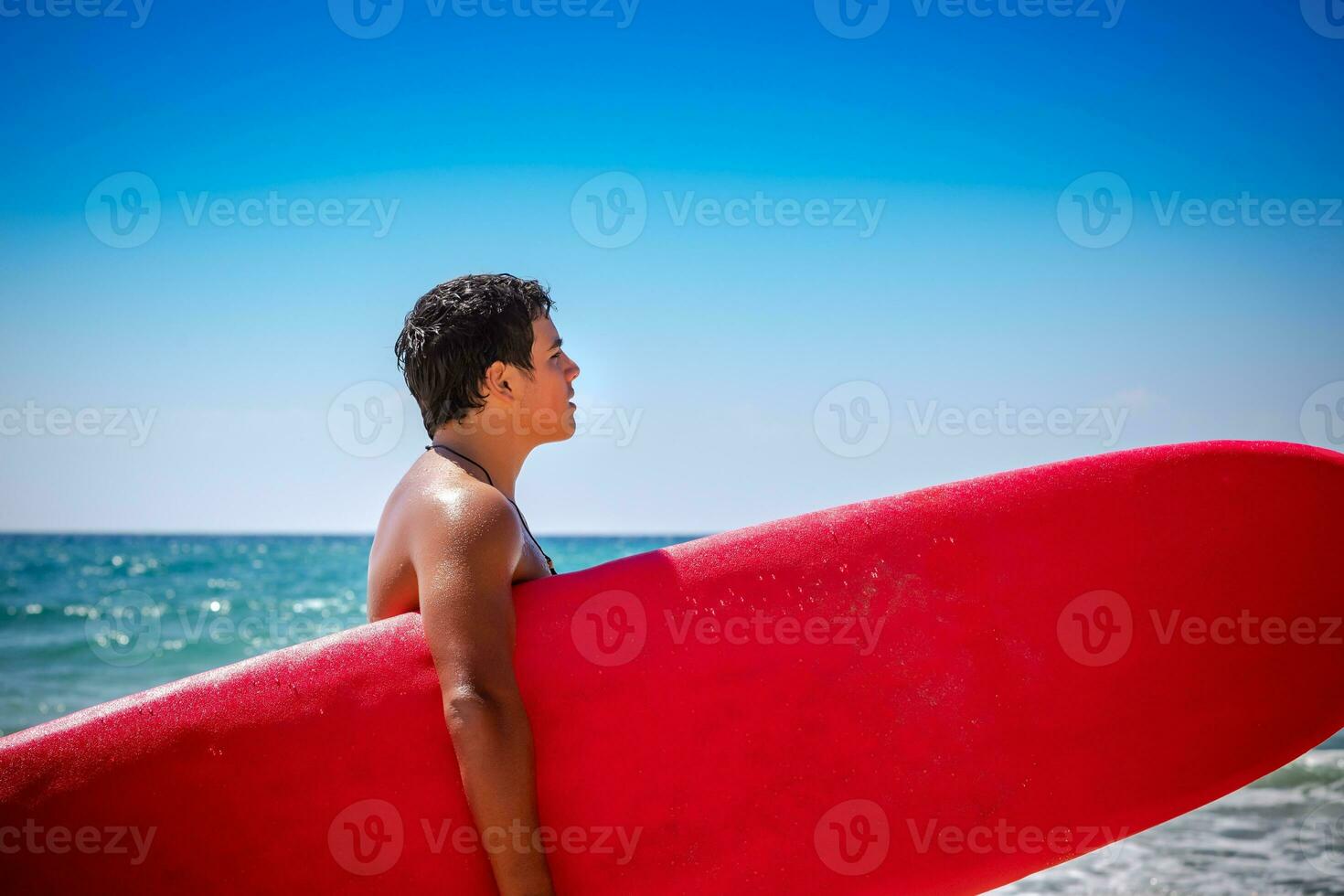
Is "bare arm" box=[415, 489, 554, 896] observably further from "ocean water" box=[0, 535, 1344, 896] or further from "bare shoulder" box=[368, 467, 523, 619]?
"ocean water" box=[0, 535, 1344, 896]

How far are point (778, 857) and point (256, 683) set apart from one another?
3.40ft

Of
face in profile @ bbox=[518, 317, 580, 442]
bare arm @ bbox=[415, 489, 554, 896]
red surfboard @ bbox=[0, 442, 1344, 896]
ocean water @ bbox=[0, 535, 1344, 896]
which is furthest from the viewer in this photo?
ocean water @ bbox=[0, 535, 1344, 896]

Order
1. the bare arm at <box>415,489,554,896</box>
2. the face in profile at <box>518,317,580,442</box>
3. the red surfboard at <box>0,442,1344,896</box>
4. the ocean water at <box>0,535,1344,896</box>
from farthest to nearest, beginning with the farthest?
the ocean water at <box>0,535,1344,896</box>, the face in profile at <box>518,317,580,442</box>, the red surfboard at <box>0,442,1344,896</box>, the bare arm at <box>415,489,554,896</box>

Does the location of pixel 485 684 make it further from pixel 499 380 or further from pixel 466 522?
pixel 499 380

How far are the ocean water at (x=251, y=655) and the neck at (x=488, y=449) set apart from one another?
11.4ft

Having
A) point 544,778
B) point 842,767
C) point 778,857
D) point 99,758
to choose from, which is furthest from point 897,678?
point 99,758

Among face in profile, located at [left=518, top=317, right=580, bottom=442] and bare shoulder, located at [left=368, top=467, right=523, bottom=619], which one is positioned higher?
face in profile, located at [left=518, top=317, right=580, bottom=442]

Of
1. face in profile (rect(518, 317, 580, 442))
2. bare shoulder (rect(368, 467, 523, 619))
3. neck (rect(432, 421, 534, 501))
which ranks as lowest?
bare shoulder (rect(368, 467, 523, 619))

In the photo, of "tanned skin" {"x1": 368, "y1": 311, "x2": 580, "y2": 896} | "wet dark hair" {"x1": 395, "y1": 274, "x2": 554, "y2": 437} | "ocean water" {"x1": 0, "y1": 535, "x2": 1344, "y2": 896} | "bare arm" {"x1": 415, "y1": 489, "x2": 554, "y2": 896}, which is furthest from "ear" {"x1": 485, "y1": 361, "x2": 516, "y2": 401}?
"ocean water" {"x1": 0, "y1": 535, "x2": 1344, "y2": 896}

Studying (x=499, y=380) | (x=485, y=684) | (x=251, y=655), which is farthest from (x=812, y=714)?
(x=251, y=655)

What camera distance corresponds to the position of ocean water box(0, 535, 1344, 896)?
4070mm

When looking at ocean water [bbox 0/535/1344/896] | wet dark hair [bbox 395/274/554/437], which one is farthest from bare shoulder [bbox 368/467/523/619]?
ocean water [bbox 0/535/1344/896]

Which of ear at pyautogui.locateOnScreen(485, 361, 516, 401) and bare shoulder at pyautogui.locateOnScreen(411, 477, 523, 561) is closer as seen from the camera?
bare shoulder at pyautogui.locateOnScreen(411, 477, 523, 561)

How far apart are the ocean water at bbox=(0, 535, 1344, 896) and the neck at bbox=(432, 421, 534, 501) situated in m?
3.46
